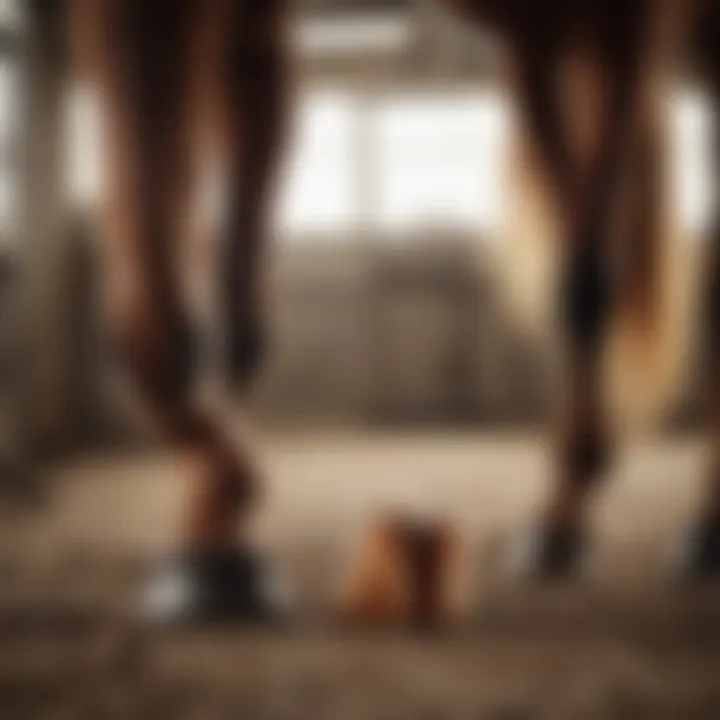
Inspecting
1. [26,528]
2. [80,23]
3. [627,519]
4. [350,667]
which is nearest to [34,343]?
[26,528]

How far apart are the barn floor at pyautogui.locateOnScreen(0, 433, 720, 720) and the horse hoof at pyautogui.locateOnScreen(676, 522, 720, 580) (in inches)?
0.5

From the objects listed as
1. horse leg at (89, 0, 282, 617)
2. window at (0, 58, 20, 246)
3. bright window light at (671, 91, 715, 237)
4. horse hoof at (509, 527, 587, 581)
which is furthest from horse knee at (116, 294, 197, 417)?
bright window light at (671, 91, 715, 237)

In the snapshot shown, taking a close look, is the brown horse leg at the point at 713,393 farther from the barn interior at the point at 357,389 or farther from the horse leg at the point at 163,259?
the horse leg at the point at 163,259

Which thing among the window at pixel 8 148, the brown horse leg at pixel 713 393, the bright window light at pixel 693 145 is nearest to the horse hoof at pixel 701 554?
the brown horse leg at pixel 713 393

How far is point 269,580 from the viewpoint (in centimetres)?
108

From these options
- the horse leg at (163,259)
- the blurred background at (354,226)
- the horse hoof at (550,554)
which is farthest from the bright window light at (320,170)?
the horse hoof at (550,554)

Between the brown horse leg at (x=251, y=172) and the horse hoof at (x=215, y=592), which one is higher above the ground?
the brown horse leg at (x=251, y=172)

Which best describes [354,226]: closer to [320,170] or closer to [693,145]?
[320,170]

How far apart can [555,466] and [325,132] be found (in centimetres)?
36

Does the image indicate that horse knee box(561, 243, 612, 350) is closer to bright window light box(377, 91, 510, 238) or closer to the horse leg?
bright window light box(377, 91, 510, 238)

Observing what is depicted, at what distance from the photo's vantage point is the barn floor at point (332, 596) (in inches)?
39.6

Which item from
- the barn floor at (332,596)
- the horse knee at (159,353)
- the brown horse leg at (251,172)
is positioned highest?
the brown horse leg at (251,172)

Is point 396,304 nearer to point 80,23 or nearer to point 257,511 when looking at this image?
point 257,511

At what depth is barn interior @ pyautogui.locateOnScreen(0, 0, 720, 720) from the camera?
1047 millimetres
